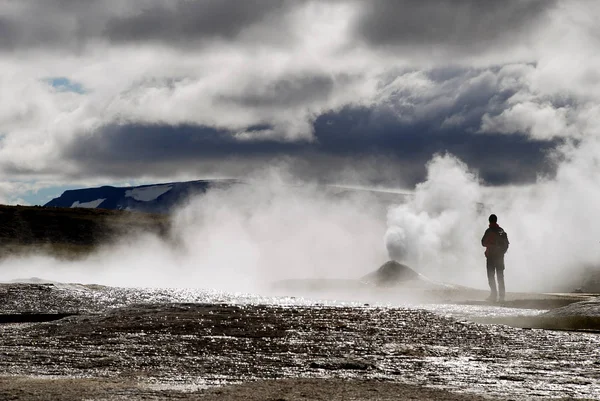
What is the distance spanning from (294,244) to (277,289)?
44.2m

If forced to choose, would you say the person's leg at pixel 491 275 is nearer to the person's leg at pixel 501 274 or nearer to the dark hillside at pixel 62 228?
the person's leg at pixel 501 274

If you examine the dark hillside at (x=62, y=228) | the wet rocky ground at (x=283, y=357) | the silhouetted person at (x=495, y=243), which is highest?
the dark hillside at (x=62, y=228)

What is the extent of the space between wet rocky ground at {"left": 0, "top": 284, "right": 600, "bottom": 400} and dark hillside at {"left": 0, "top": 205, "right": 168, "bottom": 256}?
79942mm

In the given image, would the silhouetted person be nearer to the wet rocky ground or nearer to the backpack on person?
the backpack on person

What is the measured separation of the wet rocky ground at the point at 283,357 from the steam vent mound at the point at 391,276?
2504 cm

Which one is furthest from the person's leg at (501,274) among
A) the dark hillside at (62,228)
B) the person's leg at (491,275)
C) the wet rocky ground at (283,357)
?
the dark hillside at (62,228)

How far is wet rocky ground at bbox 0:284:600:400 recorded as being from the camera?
9.38 m

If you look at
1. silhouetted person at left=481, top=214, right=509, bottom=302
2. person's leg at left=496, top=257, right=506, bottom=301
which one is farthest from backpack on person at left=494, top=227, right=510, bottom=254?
person's leg at left=496, top=257, right=506, bottom=301

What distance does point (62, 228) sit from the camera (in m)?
114

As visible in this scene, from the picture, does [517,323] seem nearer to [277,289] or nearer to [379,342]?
[379,342]

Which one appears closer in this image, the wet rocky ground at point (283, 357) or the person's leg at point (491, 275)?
the wet rocky ground at point (283, 357)

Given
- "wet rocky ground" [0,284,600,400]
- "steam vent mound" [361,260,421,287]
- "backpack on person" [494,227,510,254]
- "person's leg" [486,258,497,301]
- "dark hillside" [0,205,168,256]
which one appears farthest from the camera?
"dark hillside" [0,205,168,256]

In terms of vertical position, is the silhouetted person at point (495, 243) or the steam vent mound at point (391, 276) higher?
the silhouetted person at point (495, 243)

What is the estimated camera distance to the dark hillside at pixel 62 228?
333 feet
